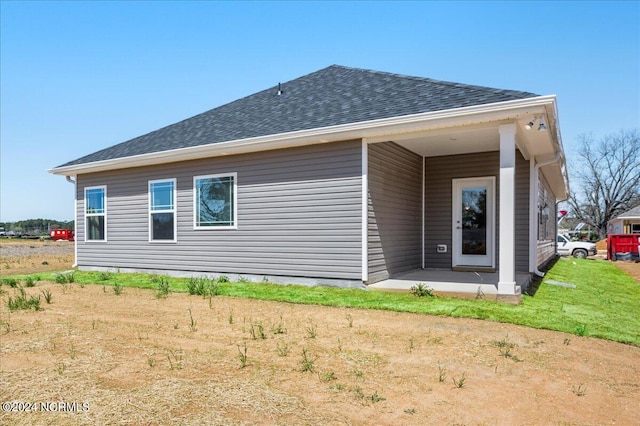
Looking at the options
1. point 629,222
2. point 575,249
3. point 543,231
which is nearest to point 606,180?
point 629,222

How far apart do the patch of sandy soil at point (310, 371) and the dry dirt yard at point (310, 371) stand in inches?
0.5

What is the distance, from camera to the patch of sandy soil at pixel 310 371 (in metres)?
2.81

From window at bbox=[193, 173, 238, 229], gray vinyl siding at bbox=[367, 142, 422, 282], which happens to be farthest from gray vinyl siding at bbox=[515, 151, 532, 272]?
window at bbox=[193, 173, 238, 229]

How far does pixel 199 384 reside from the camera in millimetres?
3316

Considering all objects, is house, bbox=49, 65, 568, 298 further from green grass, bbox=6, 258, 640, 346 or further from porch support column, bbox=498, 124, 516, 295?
green grass, bbox=6, 258, 640, 346

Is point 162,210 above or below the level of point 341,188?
below

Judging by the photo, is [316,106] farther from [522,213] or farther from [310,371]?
[310,371]

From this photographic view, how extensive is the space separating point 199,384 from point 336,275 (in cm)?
473

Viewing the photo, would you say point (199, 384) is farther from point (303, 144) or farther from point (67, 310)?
point (303, 144)

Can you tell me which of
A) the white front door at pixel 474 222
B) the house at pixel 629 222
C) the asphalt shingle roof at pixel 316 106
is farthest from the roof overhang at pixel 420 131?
the house at pixel 629 222

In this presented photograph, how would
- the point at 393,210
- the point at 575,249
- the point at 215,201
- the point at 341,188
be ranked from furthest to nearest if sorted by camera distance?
the point at 575,249
the point at 215,201
the point at 393,210
the point at 341,188

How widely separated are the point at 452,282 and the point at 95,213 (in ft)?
32.2

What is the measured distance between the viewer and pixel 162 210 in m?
10.3

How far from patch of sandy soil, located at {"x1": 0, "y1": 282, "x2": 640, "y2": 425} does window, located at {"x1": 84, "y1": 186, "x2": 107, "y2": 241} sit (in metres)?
6.20
